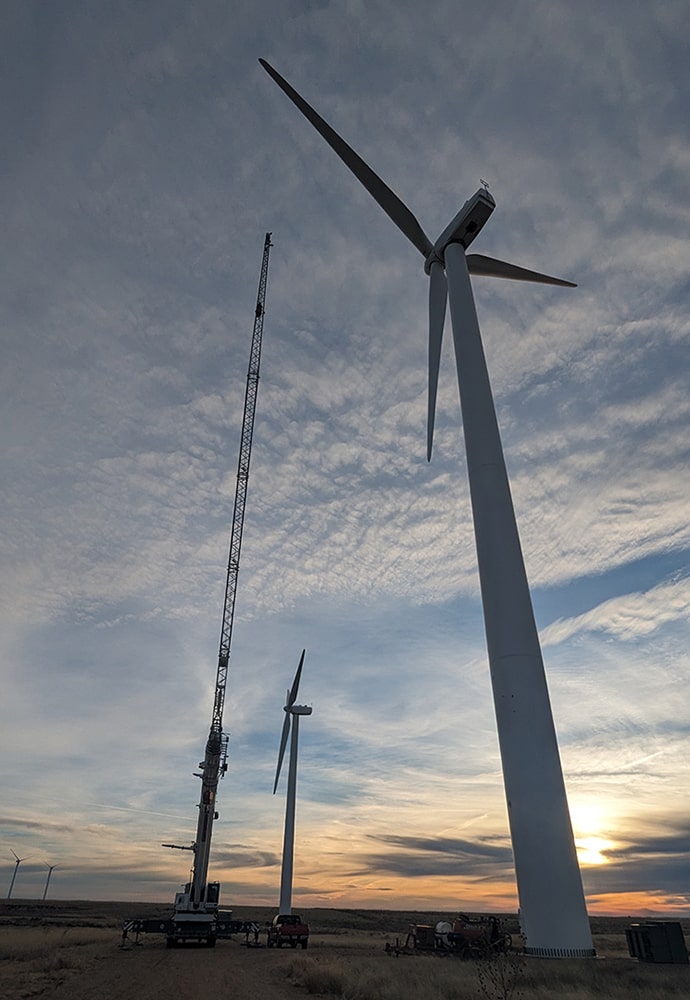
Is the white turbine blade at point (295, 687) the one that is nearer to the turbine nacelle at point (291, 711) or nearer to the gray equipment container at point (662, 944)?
the turbine nacelle at point (291, 711)

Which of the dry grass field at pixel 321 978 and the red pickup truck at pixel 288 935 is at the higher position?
the red pickup truck at pixel 288 935

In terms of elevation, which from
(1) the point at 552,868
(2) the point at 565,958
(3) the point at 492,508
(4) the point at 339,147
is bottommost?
(2) the point at 565,958

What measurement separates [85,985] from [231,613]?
57779 millimetres

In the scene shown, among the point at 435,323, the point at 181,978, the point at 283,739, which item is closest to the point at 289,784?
the point at 283,739

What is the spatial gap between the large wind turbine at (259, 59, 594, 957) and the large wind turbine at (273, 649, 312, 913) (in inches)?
2290

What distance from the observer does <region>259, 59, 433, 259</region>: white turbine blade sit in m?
26.4

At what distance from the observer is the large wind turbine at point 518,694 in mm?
12695

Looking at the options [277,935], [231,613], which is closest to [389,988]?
[277,935]

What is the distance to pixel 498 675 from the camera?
14.4 metres

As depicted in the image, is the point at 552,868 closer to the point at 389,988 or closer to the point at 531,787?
the point at 531,787

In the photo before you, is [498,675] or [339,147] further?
[339,147]

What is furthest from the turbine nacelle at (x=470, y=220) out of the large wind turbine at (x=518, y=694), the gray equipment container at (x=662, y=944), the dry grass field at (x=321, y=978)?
the gray equipment container at (x=662, y=944)

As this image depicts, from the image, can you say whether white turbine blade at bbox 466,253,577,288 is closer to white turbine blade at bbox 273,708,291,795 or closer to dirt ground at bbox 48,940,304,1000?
dirt ground at bbox 48,940,304,1000

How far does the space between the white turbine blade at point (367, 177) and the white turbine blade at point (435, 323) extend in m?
1.88
